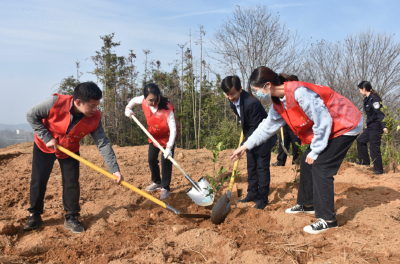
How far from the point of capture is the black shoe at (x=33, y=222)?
2.76 meters

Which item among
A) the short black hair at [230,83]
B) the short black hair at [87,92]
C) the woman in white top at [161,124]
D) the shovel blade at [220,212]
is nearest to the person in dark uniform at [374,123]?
the short black hair at [230,83]

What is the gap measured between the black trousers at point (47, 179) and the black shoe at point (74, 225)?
0.19ft

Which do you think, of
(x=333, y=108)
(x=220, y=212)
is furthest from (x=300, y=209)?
(x=333, y=108)

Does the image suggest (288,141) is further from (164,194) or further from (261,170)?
(164,194)

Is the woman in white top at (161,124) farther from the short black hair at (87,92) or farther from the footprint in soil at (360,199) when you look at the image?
the footprint in soil at (360,199)

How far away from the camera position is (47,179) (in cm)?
282

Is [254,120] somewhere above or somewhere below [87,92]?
below

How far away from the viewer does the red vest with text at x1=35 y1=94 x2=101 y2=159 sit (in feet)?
8.47

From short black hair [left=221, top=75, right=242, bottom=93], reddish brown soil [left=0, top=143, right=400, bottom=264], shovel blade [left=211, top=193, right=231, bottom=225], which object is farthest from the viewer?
short black hair [left=221, top=75, right=242, bottom=93]

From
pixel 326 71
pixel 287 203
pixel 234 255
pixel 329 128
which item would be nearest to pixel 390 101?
pixel 326 71

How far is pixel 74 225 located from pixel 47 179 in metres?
0.58

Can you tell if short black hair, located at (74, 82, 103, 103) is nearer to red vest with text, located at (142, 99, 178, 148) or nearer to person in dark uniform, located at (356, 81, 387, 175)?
red vest with text, located at (142, 99, 178, 148)

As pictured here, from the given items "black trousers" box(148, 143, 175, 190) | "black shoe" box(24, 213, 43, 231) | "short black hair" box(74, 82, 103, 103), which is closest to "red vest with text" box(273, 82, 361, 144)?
"short black hair" box(74, 82, 103, 103)

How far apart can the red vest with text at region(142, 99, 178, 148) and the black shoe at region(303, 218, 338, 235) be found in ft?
7.35
